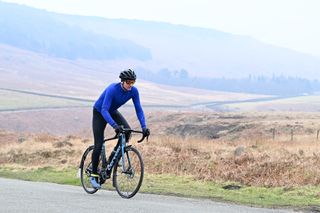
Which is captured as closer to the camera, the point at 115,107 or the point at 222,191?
the point at 115,107

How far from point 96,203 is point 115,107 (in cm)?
172

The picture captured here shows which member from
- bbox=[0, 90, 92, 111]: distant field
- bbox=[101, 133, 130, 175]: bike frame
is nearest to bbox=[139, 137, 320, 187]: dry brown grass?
bbox=[101, 133, 130, 175]: bike frame

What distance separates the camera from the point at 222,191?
506 inches

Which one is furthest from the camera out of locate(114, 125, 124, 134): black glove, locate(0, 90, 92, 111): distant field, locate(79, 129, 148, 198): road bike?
locate(0, 90, 92, 111): distant field

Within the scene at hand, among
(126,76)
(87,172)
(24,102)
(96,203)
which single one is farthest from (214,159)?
(24,102)

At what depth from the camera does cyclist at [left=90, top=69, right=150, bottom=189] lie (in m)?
10.2

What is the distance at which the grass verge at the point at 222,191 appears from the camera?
1097 cm

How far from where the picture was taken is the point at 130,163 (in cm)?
1045

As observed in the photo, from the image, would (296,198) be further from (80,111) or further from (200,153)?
(80,111)

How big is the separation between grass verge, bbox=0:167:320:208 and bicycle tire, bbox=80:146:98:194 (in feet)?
3.58

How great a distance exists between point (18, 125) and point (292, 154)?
76658 millimetres

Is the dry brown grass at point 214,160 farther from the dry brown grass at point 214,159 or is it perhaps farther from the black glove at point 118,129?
the black glove at point 118,129

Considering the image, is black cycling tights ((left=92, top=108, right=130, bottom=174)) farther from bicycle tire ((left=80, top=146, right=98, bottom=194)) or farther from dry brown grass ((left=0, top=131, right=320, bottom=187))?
dry brown grass ((left=0, top=131, right=320, bottom=187))

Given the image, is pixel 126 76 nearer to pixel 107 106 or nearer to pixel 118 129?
pixel 107 106
